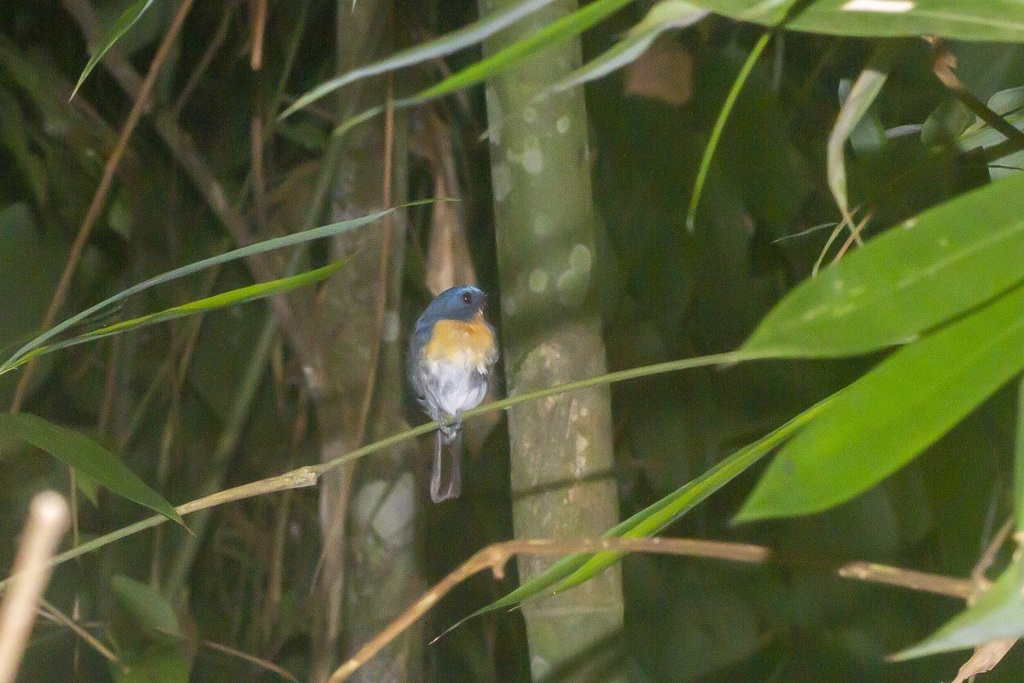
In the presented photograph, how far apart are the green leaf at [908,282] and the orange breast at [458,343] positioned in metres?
1.20

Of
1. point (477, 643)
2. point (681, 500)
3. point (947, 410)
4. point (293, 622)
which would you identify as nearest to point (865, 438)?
point (947, 410)

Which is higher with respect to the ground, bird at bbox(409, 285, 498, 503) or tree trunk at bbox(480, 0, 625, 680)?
bird at bbox(409, 285, 498, 503)

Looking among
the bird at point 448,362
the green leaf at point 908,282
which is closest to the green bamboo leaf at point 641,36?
the green leaf at point 908,282

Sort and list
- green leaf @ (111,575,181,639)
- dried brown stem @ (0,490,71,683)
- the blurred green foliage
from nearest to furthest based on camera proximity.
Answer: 1. dried brown stem @ (0,490,71,683)
2. green leaf @ (111,575,181,639)
3. the blurred green foliage

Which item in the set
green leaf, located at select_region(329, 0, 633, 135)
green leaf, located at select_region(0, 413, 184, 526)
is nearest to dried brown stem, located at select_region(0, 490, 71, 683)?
green leaf, located at select_region(329, 0, 633, 135)

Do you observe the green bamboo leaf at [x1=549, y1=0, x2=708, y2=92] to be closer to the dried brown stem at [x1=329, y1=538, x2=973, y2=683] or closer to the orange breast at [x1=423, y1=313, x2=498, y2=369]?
the dried brown stem at [x1=329, y1=538, x2=973, y2=683]

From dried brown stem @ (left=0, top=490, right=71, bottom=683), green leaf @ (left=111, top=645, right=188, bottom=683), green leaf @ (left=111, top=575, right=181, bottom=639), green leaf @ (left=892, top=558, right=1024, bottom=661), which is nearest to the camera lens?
dried brown stem @ (left=0, top=490, right=71, bottom=683)

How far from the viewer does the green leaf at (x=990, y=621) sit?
1.09 ft

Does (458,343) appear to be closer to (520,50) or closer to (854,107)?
(854,107)

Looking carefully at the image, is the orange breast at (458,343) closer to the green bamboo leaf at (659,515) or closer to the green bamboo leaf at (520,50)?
the green bamboo leaf at (659,515)

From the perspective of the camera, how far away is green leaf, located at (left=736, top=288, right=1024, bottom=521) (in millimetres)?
383

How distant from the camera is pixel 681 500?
0.61 m

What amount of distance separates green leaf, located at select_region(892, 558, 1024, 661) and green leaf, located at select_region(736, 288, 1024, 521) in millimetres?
60

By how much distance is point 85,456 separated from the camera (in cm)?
72
